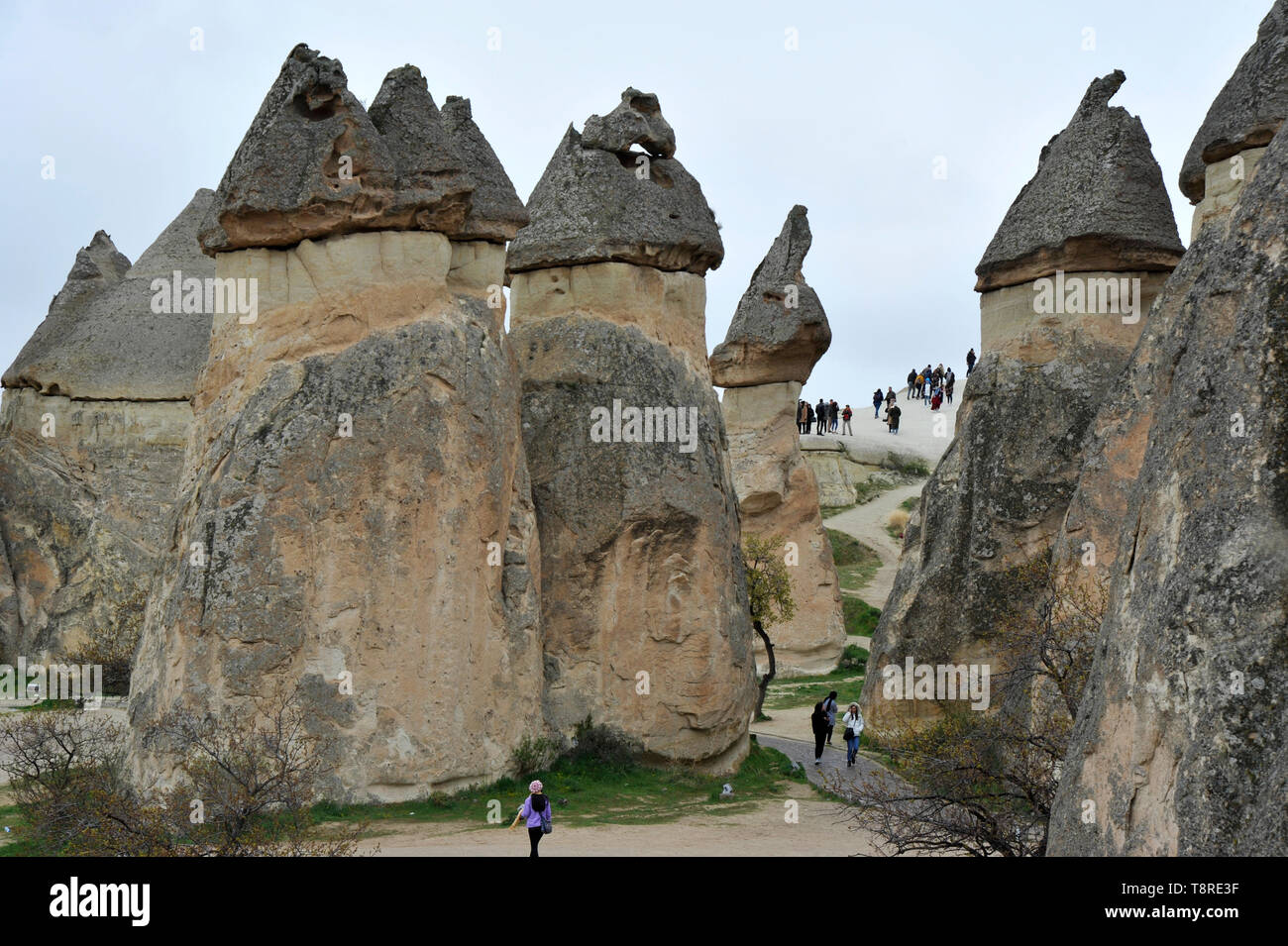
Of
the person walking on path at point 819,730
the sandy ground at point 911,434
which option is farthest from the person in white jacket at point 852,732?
the sandy ground at point 911,434

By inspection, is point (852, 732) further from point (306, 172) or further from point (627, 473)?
point (306, 172)

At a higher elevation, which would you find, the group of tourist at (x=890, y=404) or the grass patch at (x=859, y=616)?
the group of tourist at (x=890, y=404)

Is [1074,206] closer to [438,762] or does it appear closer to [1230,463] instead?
[438,762]

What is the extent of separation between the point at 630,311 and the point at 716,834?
20.7 feet

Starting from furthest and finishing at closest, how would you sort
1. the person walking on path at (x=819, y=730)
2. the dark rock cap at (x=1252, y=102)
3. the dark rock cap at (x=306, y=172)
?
1. the person walking on path at (x=819, y=730)
2. the dark rock cap at (x=1252, y=102)
3. the dark rock cap at (x=306, y=172)

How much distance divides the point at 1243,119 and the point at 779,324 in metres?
13.1

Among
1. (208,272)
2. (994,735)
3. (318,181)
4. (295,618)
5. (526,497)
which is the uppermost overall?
(208,272)

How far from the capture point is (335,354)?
42.3 feet

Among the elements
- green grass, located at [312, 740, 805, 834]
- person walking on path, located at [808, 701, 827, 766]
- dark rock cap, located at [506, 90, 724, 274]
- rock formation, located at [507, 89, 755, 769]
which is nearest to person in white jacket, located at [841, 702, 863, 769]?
person walking on path, located at [808, 701, 827, 766]

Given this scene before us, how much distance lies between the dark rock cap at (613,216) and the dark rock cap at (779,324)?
8885mm

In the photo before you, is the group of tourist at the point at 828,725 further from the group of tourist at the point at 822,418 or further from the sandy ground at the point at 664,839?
the group of tourist at the point at 822,418

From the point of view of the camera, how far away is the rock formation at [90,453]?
2223cm

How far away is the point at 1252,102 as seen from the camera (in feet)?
43.4
